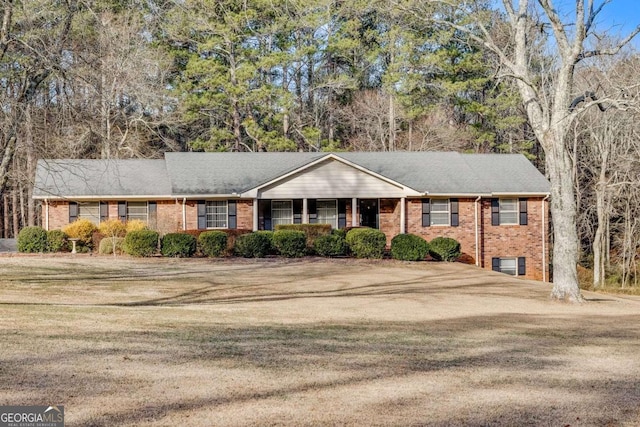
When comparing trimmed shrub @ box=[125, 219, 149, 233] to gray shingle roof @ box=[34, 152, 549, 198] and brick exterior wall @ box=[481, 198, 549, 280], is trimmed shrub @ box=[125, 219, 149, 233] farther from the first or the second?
brick exterior wall @ box=[481, 198, 549, 280]

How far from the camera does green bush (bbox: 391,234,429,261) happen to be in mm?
30109

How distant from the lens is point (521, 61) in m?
19.2

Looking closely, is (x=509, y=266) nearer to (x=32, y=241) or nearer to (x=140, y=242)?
(x=140, y=242)

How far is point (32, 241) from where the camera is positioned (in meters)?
29.8

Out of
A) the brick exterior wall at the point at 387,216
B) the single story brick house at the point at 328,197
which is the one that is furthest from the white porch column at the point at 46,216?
the brick exterior wall at the point at 387,216

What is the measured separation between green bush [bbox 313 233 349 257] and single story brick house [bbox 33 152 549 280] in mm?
3638

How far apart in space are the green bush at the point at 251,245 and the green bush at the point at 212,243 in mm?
606

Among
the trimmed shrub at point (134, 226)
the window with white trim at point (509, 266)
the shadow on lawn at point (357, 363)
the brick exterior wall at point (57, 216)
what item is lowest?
the window with white trim at point (509, 266)

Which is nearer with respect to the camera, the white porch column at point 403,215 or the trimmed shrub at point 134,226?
the trimmed shrub at point 134,226

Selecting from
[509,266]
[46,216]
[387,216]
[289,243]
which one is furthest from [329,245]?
[46,216]

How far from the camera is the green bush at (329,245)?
30.4 meters

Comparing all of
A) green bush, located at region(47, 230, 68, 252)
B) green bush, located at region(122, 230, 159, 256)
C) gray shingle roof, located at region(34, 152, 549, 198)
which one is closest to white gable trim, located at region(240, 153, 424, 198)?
gray shingle roof, located at region(34, 152, 549, 198)

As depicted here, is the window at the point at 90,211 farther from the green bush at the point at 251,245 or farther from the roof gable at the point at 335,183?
the green bush at the point at 251,245

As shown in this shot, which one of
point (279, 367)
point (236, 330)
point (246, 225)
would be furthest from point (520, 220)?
point (279, 367)
